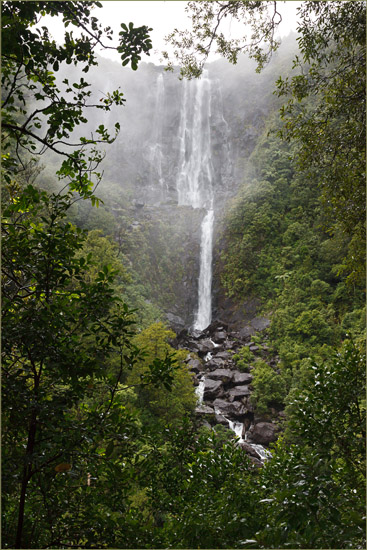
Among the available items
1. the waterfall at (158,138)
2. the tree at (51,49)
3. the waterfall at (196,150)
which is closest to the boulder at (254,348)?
the waterfall at (196,150)

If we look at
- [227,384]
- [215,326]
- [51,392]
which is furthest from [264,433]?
[51,392]

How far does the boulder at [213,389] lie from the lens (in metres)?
12.0

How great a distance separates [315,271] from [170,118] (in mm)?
17882

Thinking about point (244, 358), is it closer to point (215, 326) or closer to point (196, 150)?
point (215, 326)

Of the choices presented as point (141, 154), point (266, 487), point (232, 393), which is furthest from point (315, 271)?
point (141, 154)

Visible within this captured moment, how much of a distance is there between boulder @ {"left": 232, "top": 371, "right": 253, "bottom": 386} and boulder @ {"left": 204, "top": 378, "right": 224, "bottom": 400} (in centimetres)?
56

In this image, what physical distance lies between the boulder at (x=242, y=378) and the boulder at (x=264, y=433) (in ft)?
7.06

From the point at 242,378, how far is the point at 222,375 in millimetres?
830

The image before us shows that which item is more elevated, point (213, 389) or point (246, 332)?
point (246, 332)

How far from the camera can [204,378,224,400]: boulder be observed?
12016 mm

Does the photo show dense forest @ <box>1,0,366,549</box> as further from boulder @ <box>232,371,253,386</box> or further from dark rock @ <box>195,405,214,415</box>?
boulder @ <box>232,371,253,386</box>

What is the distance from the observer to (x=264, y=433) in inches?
387

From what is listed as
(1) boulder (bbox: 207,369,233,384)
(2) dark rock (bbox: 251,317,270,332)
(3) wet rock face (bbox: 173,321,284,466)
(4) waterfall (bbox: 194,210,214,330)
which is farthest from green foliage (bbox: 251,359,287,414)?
(4) waterfall (bbox: 194,210,214,330)

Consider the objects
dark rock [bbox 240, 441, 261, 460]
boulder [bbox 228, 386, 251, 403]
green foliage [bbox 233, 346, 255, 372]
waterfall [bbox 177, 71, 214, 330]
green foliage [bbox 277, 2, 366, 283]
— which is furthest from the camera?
waterfall [bbox 177, 71, 214, 330]
